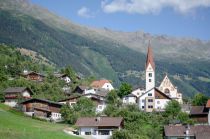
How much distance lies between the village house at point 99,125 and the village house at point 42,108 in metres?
17.0

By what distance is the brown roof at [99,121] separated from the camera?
303 feet

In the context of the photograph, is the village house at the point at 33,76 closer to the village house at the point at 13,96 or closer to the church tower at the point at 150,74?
the village house at the point at 13,96

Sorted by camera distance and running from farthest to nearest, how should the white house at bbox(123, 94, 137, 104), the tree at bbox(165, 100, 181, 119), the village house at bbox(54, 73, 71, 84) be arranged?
the village house at bbox(54, 73, 71, 84) < the white house at bbox(123, 94, 137, 104) < the tree at bbox(165, 100, 181, 119)

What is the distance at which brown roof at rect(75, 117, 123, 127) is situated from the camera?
92.3 m

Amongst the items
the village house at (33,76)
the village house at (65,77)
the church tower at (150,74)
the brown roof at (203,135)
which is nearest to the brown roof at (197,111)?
the brown roof at (203,135)

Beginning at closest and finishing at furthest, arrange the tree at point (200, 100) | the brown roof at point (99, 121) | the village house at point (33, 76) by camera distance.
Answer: the brown roof at point (99, 121)
the tree at point (200, 100)
the village house at point (33, 76)

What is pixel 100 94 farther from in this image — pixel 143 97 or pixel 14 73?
pixel 14 73

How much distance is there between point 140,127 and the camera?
90688mm

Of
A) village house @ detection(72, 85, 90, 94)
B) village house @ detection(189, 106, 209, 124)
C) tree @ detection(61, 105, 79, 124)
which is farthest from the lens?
village house @ detection(72, 85, 90, 94)

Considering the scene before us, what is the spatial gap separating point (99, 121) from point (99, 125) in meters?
1.84

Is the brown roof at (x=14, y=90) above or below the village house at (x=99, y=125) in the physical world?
above

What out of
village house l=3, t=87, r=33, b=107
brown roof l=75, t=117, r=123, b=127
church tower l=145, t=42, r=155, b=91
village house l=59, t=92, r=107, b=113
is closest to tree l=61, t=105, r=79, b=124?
brown roof l=75, t=117, r=123, b=127

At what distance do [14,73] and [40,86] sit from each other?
72.6 ft

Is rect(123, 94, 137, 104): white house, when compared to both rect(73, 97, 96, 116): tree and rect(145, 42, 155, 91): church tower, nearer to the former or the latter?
rect(145, 42, 155, 91): church tower
